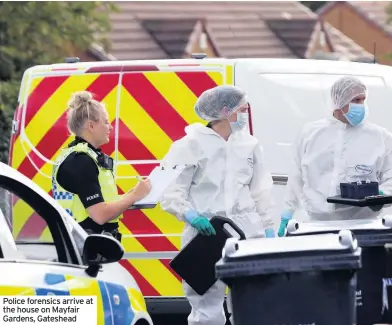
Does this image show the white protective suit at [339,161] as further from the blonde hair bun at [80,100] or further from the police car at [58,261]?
the police car at [58,261]

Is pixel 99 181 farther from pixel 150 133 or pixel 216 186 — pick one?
pixel 150 133

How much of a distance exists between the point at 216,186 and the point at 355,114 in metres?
0.97

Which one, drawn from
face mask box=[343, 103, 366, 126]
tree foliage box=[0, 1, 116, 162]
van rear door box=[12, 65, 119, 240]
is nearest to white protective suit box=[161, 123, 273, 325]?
face mask box=[343, 103, 366, 126]

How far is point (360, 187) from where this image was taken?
8.18 metres

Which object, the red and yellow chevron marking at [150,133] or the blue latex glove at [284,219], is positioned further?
the red and yellow chevron marking at [150,133]

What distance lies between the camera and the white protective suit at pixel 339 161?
852 centimetres

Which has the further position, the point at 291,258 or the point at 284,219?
the point at 284,219

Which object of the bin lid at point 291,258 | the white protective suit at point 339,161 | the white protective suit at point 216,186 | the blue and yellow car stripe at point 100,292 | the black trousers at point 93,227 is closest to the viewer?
the blue and yellow car stripe at point 100,292

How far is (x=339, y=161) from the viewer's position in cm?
852

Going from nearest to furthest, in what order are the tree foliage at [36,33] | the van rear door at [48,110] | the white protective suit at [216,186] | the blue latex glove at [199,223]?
the blue latex glove at [199,223], the white protective suit at [216,186], the van rear door at [48,110], the tree foliage at [36,33]

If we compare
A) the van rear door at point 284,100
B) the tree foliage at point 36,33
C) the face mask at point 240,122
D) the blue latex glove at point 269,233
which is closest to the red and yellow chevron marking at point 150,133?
the van rear door at point 284,100

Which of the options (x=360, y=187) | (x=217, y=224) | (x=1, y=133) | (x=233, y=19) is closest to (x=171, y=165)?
(x=217, y=224)

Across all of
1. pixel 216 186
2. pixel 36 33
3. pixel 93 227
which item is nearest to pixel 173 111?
pixel 216 186

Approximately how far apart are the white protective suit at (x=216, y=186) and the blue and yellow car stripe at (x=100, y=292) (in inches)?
70.2
